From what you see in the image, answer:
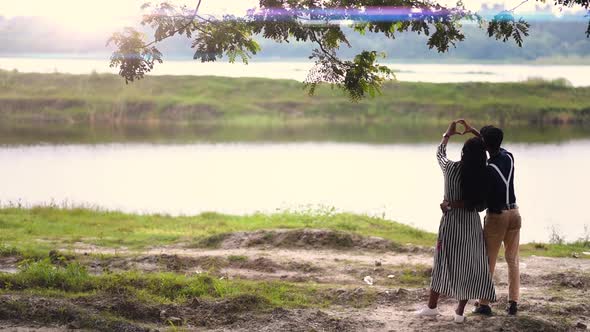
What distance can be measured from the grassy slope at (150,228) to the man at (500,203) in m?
5.64

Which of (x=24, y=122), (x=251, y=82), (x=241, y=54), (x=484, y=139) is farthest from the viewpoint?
(x=251, y=82)

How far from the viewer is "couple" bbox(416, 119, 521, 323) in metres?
7.79

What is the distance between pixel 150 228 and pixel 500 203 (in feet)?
33.4

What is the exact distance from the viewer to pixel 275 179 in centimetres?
2850

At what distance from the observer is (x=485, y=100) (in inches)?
2312

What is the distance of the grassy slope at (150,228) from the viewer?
1386 centimetres

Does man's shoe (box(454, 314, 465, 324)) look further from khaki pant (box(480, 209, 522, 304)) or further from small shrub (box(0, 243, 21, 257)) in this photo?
small shrub (box(0, 243, 21, 257))

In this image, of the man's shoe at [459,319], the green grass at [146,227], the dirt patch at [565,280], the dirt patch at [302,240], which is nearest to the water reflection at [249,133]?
the green grass at [146,227]

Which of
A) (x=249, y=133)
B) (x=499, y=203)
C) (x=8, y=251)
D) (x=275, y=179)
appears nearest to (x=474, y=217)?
(x=499, y=203)

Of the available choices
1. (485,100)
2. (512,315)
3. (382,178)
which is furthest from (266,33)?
(485,100)

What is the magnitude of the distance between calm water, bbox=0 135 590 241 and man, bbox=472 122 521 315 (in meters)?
11.0

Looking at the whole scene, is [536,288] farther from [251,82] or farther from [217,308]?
[251,82]

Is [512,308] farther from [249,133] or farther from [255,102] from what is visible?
[255,102]

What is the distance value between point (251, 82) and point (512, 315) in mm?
55592
